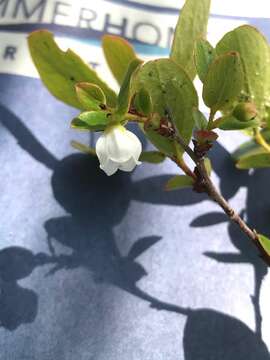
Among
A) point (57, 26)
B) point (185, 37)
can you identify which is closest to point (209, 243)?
point (185, 37)

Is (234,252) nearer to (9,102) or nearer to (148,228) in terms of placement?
(148,228)

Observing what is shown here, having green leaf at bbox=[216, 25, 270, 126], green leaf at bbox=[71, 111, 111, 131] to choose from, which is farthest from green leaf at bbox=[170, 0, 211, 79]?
green leaf at bbox=[71, 111, 111, 131]

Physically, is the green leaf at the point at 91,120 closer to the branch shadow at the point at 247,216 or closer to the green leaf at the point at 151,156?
the green leaf at the point at 151,156

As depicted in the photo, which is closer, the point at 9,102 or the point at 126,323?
the point at 126,323

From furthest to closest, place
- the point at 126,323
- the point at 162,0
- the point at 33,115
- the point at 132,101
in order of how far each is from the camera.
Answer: the point at 162,0
the point at 33,115
the point at 126,323
the point at 132,101

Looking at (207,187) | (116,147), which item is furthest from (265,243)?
(116,147)

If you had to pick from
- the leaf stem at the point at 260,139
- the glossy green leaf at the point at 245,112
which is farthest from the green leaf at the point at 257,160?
the glossy green leaf at the point at 245,112
